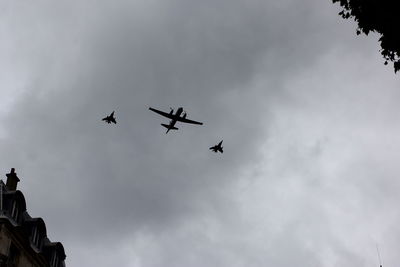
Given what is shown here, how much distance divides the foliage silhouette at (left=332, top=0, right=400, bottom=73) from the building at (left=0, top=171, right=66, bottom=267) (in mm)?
28580

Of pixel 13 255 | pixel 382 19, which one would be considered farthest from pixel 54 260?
pixel 382 19

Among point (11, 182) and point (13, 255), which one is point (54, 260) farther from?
point (11, 182)

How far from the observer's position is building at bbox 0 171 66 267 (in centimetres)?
3906

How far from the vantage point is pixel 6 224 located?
3906 cm

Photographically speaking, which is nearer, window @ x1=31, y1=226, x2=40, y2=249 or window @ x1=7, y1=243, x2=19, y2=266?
window @ x1=7, y1=243, x2=19, y2=266

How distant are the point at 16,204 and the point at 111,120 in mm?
21639

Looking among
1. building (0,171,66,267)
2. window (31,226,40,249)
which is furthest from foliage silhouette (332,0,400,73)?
window (31,226,40,249)

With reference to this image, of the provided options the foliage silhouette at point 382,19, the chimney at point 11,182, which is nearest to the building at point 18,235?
the chimney at point 11,182

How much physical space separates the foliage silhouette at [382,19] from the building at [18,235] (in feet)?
93.8

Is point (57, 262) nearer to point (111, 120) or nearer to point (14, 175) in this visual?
point (14, 175)

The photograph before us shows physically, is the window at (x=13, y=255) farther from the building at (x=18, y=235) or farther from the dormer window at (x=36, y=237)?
the dormer window at (x=36, y=237)

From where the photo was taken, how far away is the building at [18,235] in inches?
1538

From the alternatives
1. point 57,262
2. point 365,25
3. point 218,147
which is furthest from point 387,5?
point 218,147

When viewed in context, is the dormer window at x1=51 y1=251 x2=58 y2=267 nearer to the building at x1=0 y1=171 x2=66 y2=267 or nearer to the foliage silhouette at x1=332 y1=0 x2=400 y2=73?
the building at x1=0 y1=171 x2=66 y2=267
